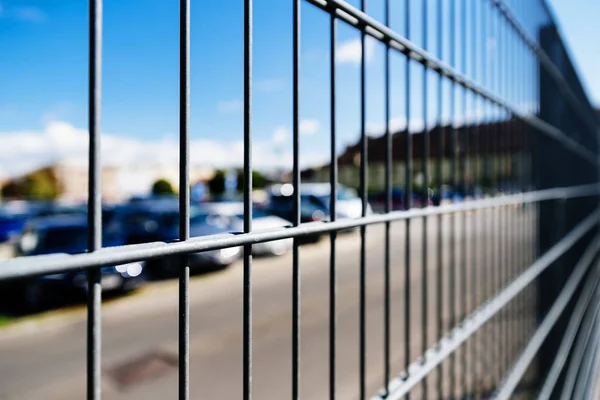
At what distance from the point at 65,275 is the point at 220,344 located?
303 cm

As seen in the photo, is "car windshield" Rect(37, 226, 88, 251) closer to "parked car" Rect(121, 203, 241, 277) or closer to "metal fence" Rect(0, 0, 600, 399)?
"parked car" Rect(121, 203, 241, 277)

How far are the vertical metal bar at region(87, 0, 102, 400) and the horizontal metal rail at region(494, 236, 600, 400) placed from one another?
2118 mm

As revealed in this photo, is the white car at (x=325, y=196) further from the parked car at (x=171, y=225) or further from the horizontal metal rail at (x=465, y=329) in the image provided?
the parked car at (x=171, y=225)

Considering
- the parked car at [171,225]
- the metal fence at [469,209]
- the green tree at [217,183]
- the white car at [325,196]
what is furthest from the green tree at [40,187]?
the metal fence at [469,209]

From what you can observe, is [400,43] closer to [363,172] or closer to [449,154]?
[363,172]

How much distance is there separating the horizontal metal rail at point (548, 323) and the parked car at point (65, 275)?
5378 mm

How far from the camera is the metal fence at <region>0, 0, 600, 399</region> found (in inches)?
26.8

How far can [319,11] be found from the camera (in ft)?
3.31

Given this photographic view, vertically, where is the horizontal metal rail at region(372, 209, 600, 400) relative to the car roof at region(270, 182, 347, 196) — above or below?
below

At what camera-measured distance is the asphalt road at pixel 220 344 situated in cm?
408

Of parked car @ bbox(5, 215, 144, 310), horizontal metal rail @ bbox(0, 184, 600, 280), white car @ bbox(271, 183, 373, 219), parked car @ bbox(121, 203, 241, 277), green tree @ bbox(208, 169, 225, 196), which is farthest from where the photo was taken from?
green tree @ bbox(208, 169, 225, 196)

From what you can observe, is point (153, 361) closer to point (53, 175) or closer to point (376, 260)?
point (376, 260)

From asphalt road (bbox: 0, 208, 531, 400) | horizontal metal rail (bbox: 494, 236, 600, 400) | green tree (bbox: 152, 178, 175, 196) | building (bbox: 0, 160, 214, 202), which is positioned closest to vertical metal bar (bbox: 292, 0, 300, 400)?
asphalt road (bbox: 0, 208, 531, 400)

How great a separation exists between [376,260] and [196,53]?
33.6 ft
